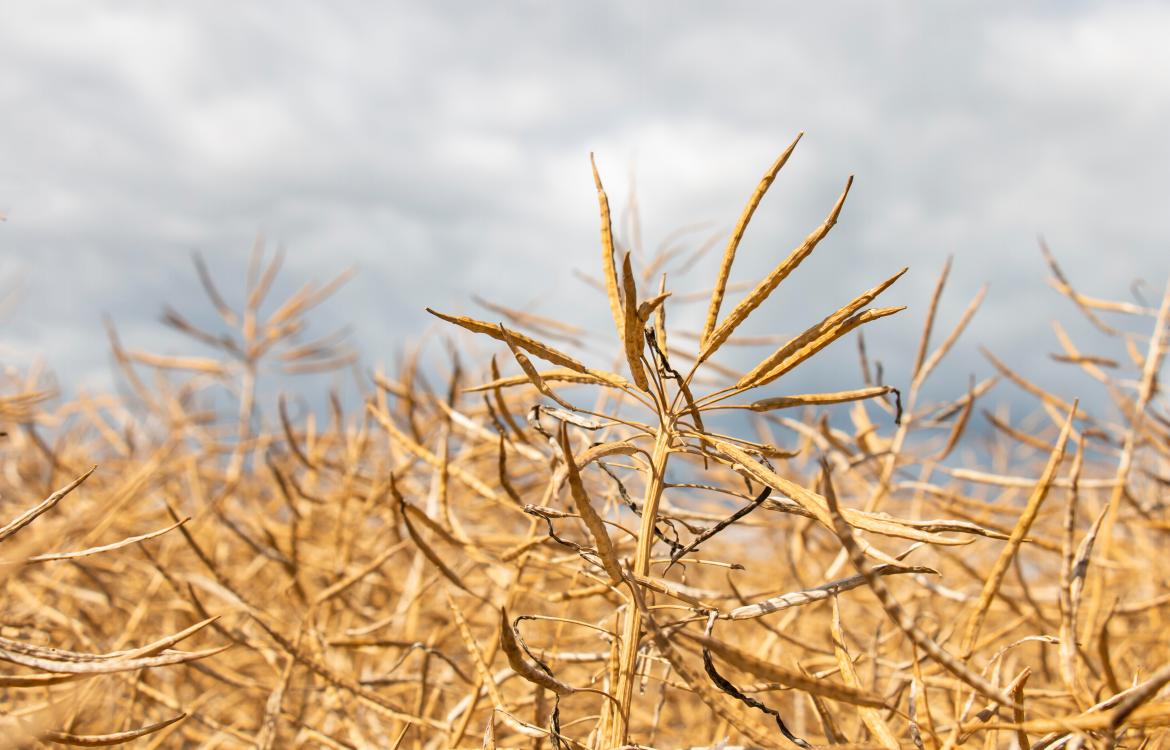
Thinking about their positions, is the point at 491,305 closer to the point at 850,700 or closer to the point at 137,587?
the point at 850,700

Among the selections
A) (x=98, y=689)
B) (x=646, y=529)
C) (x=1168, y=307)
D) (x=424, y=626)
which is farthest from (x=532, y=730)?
(x=424, y=626)

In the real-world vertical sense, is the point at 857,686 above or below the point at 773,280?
below

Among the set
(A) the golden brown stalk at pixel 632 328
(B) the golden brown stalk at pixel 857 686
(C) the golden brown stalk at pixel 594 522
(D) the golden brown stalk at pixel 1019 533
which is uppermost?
(A) the golden brown stalk at pixel 632 328

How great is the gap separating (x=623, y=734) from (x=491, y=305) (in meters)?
1.12

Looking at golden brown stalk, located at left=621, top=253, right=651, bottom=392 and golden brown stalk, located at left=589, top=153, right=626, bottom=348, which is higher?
golden brown stalk, located at left=589, top=153, right=626, bottom=348

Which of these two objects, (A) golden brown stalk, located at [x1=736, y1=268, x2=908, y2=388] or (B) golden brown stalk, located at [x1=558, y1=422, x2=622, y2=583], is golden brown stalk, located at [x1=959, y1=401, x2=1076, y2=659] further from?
(B) golden brown stalk, located at [x1=558, y1=422, x2=622, y2=583]

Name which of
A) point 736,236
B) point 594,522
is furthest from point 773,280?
point 594,522

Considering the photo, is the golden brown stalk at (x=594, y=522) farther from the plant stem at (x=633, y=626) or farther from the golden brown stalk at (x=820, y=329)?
the golden brown stalk at (x=820, y=329)

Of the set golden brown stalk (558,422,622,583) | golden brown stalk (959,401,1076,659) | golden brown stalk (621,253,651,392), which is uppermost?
golden brown stalk (621,253,651,392)

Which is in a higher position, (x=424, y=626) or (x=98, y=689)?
(x=424, y=626)

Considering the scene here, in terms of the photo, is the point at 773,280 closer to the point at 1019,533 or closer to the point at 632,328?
the point at 632,328

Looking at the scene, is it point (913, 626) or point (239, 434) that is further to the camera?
point (239, 434)

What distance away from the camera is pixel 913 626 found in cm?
54

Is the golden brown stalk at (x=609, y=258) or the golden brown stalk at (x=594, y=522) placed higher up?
the golden brown stalk at (x=609, y=258)
